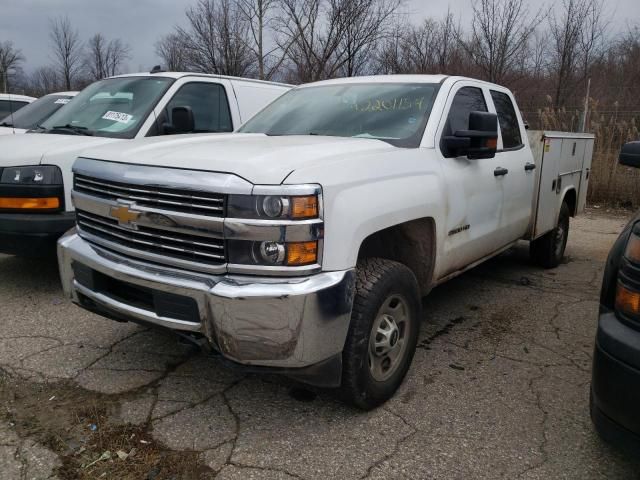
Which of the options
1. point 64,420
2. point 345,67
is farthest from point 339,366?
point 345,67

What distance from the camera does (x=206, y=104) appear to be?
591 centimetres

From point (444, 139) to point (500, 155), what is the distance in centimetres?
104

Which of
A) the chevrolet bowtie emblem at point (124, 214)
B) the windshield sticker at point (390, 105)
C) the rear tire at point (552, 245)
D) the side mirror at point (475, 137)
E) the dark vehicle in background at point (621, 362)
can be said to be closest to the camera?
the dark vehicle in background at point (621, 362)

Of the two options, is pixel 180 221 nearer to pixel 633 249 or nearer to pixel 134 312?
pixel 134 312

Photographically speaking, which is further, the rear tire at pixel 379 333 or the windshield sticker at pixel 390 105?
the windshield sticker at pixel 390 105

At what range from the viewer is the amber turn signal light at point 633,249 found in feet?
6.88

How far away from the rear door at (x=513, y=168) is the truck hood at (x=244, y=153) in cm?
168

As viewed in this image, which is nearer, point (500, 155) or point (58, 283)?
point (500, 155)

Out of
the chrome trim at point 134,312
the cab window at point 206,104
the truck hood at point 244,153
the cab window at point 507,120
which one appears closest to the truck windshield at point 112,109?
the cab window at point 206,104

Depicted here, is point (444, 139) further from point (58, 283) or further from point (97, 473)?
point (58, 283)

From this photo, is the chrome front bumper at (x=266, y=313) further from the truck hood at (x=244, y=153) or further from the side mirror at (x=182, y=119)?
the side mirror at (x=182, y=119)

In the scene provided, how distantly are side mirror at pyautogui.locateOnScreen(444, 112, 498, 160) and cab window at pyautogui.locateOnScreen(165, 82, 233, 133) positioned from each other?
120 inches

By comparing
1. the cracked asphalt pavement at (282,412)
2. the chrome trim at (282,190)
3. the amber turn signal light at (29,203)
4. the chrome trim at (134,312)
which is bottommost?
the cracked asphalt pavement at (282,412)

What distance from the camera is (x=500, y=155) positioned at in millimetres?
4438
